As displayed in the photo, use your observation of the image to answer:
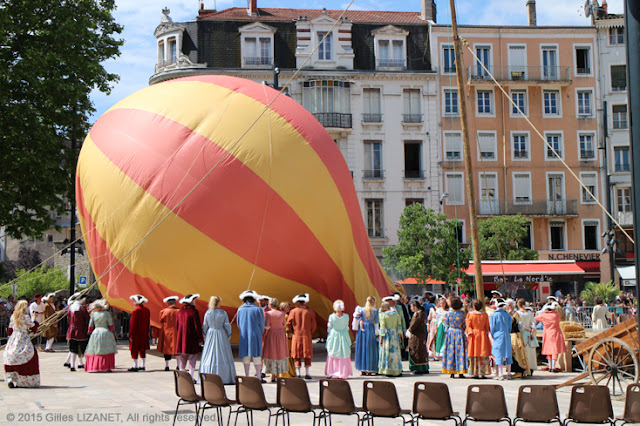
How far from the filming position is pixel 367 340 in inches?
580

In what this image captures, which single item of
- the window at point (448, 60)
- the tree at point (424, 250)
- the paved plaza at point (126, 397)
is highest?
the window at point (448, 60)

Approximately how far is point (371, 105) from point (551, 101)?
37.5 feet

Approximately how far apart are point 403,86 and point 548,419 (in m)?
36.2

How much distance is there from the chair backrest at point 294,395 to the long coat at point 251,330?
532 cm

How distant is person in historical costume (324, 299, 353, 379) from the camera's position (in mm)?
14016

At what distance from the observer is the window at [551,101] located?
141ft

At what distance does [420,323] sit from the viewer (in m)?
15.1

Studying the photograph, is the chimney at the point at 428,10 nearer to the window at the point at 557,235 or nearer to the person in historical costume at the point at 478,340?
the window at the point at 557,235

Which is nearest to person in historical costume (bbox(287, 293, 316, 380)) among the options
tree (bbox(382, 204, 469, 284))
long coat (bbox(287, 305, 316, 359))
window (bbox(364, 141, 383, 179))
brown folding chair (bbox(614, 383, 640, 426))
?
long coat (bbox(287, 305, 316, 359))

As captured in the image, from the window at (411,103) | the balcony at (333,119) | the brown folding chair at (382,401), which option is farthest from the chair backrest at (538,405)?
the window at (411,103)

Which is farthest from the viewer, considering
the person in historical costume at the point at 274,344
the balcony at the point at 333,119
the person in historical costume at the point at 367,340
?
the balcony at the point at 333,119

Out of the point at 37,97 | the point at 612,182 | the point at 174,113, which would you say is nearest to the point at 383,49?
the point at 612,182

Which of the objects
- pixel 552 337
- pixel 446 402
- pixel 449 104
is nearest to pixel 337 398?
pixel 446 402

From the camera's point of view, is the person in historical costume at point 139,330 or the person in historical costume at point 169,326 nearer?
the person in historical costume at point 169,326
